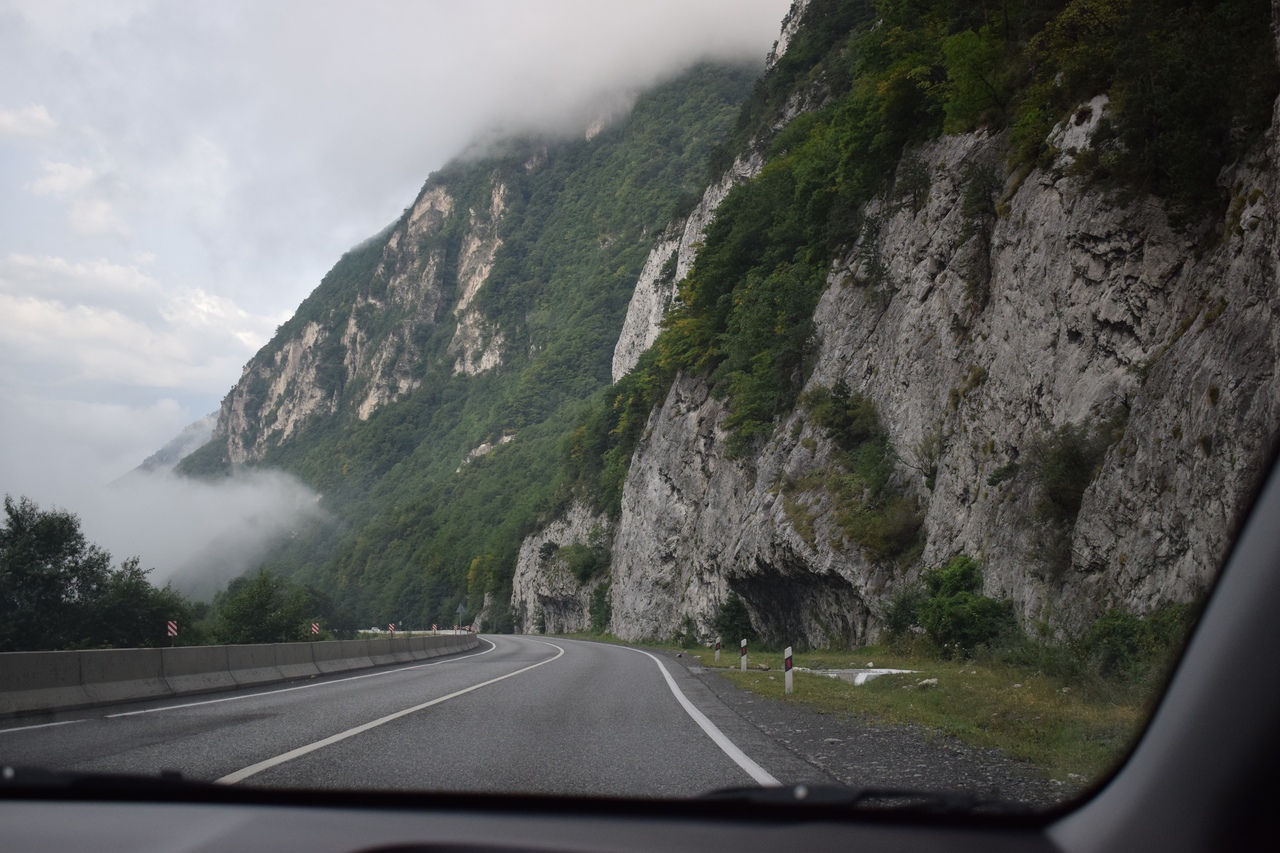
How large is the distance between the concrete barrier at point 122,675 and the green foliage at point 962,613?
13.9 metres

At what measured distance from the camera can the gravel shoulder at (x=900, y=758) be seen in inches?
234

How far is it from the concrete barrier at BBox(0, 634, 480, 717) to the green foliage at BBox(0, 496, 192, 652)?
32.0 metres

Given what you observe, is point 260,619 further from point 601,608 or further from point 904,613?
point 904,613

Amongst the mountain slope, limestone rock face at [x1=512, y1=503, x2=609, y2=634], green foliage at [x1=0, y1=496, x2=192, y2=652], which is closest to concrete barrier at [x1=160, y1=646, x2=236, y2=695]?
the mountain slope

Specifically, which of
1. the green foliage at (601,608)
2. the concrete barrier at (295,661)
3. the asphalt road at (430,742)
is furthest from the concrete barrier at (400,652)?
the green foliage at (601,608)

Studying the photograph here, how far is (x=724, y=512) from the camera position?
42406 millimetres

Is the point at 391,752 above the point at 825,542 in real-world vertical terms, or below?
below

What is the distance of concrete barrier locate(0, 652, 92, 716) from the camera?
10.4 meters

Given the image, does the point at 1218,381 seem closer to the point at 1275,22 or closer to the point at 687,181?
the point at 1275,22

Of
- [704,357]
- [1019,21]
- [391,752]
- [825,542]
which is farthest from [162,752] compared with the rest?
[704,357]

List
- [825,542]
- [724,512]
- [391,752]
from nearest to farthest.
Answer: [391,752] < [825,542] < [724,512]

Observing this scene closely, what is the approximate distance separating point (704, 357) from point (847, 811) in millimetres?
46197

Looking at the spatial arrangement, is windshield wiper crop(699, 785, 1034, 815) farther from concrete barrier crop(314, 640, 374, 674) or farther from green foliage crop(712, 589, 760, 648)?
green foliage crop(712, 589, 760, 648)

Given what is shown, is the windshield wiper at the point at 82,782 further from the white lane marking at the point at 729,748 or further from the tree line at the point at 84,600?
the tree line at the point at 84,600
